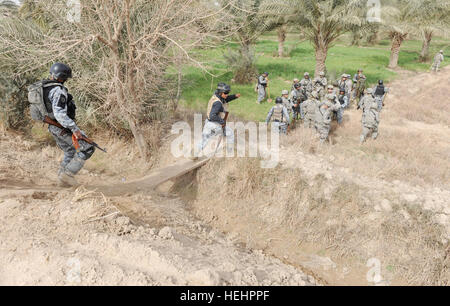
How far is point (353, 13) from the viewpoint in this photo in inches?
476

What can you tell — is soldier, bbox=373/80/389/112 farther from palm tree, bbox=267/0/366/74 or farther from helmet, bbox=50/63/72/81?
helmet, bbox=50/63/72/81

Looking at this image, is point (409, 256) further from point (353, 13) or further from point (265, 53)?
point (265, 53)

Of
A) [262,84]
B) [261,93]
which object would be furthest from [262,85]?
[261,93]

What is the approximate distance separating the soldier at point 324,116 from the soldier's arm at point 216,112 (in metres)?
2.89

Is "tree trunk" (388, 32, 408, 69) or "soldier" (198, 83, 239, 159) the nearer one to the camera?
"soldier" (198, 83, 239, 159)

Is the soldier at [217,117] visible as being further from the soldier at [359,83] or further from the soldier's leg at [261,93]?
the soldier at [359,83]

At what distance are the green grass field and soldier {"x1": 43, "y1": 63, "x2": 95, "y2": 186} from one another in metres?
2.48

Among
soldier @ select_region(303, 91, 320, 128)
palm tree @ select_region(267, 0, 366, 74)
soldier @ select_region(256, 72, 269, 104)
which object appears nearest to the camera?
soldier @ select_region(303, 91, 320, 128)

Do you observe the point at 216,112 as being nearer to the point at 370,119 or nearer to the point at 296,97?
the point at 370,119

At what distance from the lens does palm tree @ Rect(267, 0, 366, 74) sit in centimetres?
1204

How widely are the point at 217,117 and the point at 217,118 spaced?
0.02 m

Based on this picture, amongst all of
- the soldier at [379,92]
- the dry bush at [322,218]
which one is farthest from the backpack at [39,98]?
the soldier at [379,92]

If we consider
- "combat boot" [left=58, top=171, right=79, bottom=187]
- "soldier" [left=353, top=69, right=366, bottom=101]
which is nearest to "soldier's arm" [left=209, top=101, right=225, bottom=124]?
"combat boot" [left=58, top=171, right=79, bottom=187]
